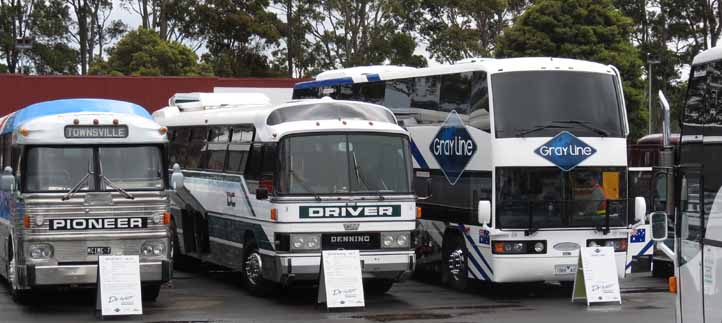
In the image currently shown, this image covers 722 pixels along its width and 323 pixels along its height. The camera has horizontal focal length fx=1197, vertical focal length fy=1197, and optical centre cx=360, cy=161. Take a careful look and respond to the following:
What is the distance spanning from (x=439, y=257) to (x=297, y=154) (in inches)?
164

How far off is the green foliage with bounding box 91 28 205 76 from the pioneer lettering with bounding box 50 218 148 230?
3835 centimetres

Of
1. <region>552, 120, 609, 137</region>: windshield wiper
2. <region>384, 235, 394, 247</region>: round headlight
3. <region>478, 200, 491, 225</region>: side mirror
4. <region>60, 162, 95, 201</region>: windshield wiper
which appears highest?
<region>552, 120, 609, 137</region>: windshield wiper

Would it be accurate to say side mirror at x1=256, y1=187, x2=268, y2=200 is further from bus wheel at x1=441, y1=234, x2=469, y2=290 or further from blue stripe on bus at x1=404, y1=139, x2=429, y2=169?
blue stripe on bus at x1=404, y1=139, x2=429, y2=169

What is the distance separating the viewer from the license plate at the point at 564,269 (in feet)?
60.5

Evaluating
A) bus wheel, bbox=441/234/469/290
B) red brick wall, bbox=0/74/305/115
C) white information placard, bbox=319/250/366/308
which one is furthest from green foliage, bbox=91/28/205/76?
white information placard, bbox=319/250/366/308

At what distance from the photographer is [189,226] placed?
70.9ft

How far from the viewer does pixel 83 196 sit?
16.2 m

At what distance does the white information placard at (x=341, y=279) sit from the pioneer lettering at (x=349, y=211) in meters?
0.59

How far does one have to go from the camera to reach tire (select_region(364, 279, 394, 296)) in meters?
19.1

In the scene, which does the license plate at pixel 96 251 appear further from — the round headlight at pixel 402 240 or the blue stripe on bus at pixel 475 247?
the blue stripe on bus at pixel 475 247

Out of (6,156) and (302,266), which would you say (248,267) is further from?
(6,156)

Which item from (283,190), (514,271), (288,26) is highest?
(288,26)

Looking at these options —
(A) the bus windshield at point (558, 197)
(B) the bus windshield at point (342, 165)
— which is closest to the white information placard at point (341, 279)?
(B) the bus windshield at point (342, 165)

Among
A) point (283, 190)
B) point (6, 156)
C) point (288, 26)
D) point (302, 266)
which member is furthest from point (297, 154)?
point (288, 26)
